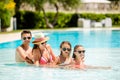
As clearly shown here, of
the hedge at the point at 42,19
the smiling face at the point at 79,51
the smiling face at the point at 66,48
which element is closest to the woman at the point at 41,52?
the smiling face at the point at 66,48

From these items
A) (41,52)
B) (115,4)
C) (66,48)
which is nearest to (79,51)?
(66,48)

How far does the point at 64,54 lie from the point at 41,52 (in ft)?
2.17

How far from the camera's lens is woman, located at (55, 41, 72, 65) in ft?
33.6

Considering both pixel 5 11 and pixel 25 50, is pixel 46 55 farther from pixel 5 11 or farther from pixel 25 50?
pixel 5 11

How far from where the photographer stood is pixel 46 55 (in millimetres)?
10656

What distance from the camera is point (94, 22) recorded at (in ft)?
125

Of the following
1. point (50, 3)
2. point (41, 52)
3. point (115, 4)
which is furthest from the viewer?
point (115, 4)

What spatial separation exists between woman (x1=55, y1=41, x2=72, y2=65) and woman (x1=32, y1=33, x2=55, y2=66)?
284 millimetres

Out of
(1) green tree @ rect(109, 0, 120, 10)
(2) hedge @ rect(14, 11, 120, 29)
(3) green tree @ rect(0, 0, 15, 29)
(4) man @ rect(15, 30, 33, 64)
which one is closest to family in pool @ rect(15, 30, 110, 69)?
(4) man @ rect(15, 30, 33, 64)

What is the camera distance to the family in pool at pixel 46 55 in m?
10.3

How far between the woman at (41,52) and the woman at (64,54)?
28cm

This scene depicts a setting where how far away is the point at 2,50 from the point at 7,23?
12545 mm

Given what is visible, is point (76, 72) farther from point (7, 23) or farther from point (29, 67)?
point (7, 23)

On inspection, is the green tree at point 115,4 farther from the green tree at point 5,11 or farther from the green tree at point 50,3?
the green tree at point 5,11
